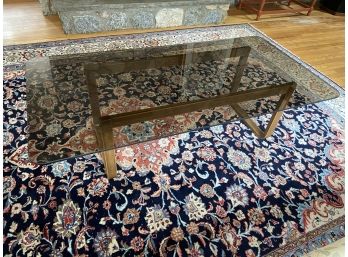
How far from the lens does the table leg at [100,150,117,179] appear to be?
1077 millimetres

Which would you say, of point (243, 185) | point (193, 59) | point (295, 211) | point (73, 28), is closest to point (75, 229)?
point (243, 185)

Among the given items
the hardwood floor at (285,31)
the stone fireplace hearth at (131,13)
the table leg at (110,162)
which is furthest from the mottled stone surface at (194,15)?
the table leg at (110,162)

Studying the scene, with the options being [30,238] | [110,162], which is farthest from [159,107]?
[30,238]

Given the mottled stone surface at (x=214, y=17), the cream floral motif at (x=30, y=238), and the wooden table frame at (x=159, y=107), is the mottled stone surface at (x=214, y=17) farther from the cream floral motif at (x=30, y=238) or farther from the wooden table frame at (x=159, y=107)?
the cream floral motif at (x=30, y=238)

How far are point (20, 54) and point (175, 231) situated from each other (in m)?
1.85

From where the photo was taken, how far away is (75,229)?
3.28 ft

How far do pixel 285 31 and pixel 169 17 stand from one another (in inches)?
53.2

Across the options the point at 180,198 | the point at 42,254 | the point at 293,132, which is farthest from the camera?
the point at 293,132

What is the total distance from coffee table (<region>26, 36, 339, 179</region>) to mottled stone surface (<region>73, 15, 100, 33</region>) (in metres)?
0.88

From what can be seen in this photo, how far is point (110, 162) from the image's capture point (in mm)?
1112

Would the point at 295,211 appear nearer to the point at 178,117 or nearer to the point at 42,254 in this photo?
the point at 178,117

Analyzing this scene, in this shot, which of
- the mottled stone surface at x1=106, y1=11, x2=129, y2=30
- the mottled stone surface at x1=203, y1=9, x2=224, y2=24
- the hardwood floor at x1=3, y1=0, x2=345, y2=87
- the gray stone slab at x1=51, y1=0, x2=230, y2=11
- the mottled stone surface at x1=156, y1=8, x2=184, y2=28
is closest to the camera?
the gray stone slab at x1=51, y1=0, x2=230, y2=11

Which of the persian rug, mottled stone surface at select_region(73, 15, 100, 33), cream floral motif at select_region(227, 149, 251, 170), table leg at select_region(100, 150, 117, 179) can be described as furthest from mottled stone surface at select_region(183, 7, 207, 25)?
table leg at select_region(100, 150, 117, 179)

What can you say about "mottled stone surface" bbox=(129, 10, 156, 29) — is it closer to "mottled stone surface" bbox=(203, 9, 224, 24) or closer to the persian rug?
"mottled stone surface" bbox=(203, 9, 224, 24)
